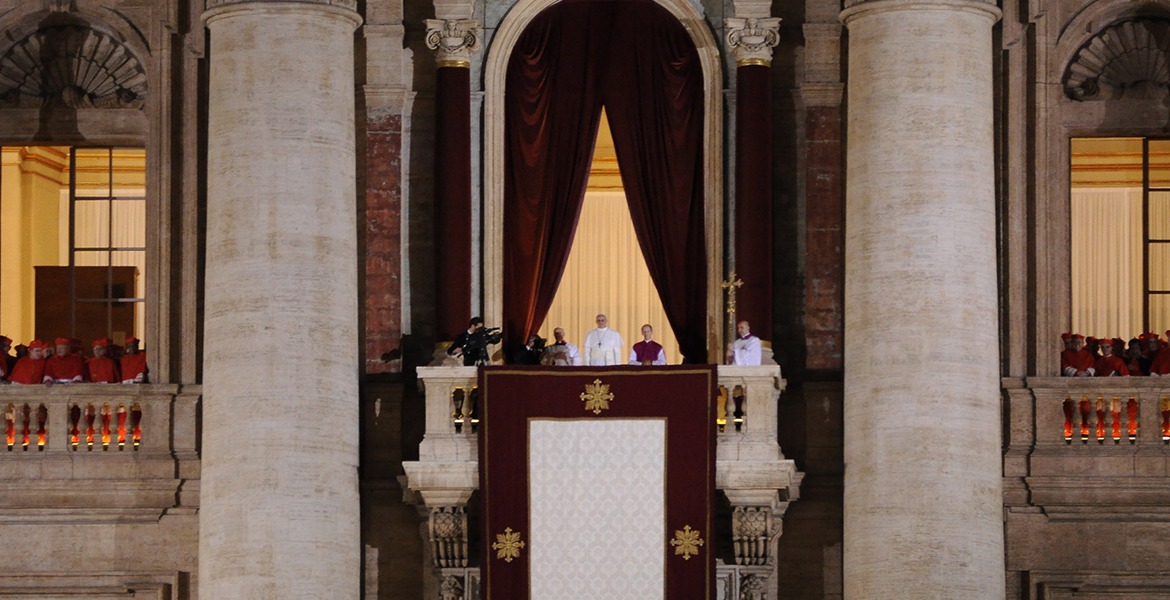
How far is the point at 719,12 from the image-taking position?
26.5 metres

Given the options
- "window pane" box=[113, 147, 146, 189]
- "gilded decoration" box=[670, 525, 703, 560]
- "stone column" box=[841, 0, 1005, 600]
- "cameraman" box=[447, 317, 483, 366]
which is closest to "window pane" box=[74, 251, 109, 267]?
"window pane" box=[113, 147, 146, 189]

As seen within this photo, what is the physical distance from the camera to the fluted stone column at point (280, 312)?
23969mm

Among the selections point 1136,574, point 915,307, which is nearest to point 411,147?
point 915,307

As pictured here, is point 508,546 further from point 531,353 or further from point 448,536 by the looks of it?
point 531,353

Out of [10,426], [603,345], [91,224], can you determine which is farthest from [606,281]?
[10,426]

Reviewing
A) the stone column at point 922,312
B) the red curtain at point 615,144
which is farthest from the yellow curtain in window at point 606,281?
the stone column at point 922,312

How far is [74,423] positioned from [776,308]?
653 centimetres

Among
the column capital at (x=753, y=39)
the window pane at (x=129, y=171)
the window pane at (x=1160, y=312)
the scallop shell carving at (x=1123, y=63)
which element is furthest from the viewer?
the window pane at (x=129, y=171)

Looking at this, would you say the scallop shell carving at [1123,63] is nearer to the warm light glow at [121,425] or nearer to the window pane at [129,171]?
the warm light glow at [121,425]

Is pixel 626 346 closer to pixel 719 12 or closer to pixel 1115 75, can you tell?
pixel 719 12

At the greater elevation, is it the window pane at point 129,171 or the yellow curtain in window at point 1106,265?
the window pane at point 129,171

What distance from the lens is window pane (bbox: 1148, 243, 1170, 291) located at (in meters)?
28.0

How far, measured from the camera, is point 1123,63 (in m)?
26.6

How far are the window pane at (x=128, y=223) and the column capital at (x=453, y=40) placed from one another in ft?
15.2
